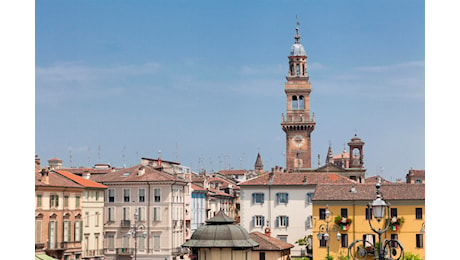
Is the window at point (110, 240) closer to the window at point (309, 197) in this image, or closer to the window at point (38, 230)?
the window at point (38, 230)

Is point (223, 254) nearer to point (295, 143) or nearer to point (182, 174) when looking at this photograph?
point (182, 174)

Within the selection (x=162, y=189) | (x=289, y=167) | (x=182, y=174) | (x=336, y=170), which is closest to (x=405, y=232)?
(x=162, y=189)

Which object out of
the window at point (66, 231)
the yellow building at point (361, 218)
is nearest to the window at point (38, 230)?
the window at point (66, 231)

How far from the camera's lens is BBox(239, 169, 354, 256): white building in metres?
42.4

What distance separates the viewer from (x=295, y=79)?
2985 inches

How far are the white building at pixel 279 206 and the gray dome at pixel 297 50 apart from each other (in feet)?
113

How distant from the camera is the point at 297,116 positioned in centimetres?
7512

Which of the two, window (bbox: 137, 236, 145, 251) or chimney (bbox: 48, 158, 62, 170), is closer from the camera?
window (bbox: 137, 236, 145, 251)

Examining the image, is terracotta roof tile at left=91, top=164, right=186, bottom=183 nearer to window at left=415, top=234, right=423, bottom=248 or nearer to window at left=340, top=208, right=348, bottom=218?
window at left=340, top=208, right=348, bottom=218

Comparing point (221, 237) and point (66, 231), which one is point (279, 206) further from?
point (221, 237)

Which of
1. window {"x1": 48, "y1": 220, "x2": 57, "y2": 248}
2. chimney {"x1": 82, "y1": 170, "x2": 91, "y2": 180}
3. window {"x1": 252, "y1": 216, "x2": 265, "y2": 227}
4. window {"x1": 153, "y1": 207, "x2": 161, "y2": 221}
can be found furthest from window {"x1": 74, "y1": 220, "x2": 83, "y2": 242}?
window {"x1": 252, "y1": 216, "x2": 265, "y2": 227}

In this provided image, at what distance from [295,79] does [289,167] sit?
8.38 meters

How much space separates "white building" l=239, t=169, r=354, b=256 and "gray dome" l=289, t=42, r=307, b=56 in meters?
34.3

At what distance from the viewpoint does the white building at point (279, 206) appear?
139 feet
